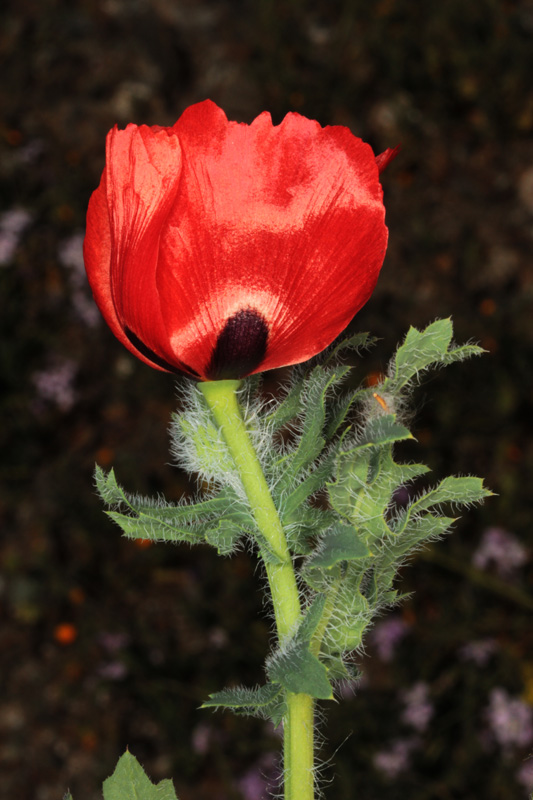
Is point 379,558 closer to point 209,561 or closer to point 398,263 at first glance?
point 209,561

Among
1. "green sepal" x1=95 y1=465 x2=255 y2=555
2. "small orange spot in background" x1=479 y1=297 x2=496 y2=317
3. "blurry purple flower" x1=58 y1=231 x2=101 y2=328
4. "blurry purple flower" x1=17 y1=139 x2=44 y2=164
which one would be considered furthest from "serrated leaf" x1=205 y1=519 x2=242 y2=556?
"blurry purple flower" x1=17 y1=139 x2=44 y2=164

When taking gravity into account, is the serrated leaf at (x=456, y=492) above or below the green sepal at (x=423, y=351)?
below

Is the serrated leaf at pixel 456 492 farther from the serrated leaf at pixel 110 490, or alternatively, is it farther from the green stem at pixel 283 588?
the serrated leaf at pixel 110 490

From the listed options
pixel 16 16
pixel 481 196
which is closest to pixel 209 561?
pixel 481 196

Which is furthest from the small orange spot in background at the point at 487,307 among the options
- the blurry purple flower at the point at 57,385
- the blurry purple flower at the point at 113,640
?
the blurry purple flower at the point at 113,640

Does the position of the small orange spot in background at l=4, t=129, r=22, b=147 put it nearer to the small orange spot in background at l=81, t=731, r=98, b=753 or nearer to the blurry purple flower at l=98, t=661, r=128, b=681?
the blurry purple flower at l=98, t=661, r=128, b=681

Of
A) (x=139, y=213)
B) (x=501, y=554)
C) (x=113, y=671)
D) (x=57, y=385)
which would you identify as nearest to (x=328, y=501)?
(x=139, y=213)
